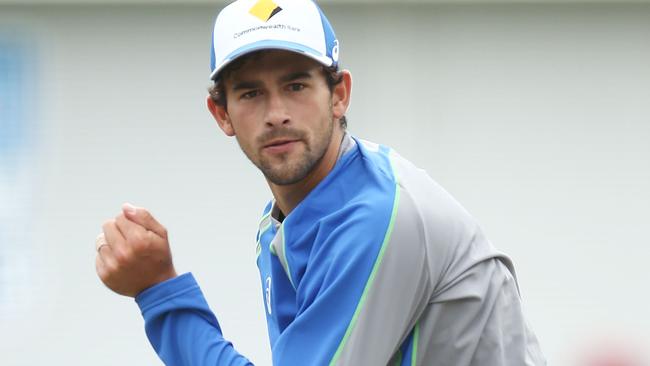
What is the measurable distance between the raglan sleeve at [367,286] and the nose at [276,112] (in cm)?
22

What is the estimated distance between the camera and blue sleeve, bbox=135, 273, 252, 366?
2.53 m

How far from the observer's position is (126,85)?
5816 millimetres

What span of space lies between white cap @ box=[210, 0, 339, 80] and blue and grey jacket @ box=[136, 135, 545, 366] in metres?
0.20

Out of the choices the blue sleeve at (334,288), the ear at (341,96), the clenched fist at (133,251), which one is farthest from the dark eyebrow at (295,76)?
the clenched fist at (133,251)

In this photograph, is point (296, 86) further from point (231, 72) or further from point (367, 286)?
point (367, 286)

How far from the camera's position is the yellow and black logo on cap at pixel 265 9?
95.0 inches

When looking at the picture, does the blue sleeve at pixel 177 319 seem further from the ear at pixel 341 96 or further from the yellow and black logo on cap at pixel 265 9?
the yellow and black logo on cap at pixel 265 9

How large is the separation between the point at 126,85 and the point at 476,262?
3711 mm

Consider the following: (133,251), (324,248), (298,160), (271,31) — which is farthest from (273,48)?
(133,251)

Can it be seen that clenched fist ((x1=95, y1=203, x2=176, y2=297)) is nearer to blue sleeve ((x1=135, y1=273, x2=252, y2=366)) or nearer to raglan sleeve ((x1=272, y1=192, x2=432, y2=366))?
blue sleeve ((x1=135, y1=273, x2=252, y2=366))

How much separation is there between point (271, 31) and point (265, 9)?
8cm

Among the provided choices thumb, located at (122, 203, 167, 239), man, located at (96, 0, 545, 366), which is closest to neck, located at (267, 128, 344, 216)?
man, located at (96, 0, 545, 366)

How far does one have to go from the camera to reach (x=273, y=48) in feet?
7.73

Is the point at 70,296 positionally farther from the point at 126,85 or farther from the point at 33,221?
the point at 126,85
